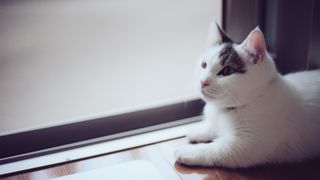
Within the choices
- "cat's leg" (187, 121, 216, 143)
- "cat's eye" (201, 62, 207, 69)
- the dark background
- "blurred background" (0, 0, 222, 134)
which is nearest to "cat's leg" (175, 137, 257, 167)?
"cat's leg" (187, 121, 216, 143)

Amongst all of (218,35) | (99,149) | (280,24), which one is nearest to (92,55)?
(99,149)

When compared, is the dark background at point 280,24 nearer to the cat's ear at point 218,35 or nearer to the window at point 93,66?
the window at point 93,66

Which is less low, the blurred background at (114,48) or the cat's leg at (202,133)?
the blurred background at (114,48)

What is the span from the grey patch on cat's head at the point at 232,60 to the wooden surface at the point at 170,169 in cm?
30

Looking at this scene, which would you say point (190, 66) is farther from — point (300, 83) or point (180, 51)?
point (300, 83)

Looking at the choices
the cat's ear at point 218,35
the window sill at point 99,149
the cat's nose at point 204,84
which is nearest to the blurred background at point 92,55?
the window sill at point 99,149

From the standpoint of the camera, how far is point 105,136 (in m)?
1.37

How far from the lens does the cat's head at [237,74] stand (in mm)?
1059

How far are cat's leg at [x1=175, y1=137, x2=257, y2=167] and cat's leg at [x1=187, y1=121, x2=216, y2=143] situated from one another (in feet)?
0.34

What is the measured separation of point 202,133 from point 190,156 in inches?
5.9

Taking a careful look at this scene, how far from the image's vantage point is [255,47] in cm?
105

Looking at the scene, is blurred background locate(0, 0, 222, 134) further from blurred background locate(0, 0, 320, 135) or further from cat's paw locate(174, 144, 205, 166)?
cat's paw locate(174, 144, 205, 166)

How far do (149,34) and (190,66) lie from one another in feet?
0.69

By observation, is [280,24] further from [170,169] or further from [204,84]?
[170,169]
